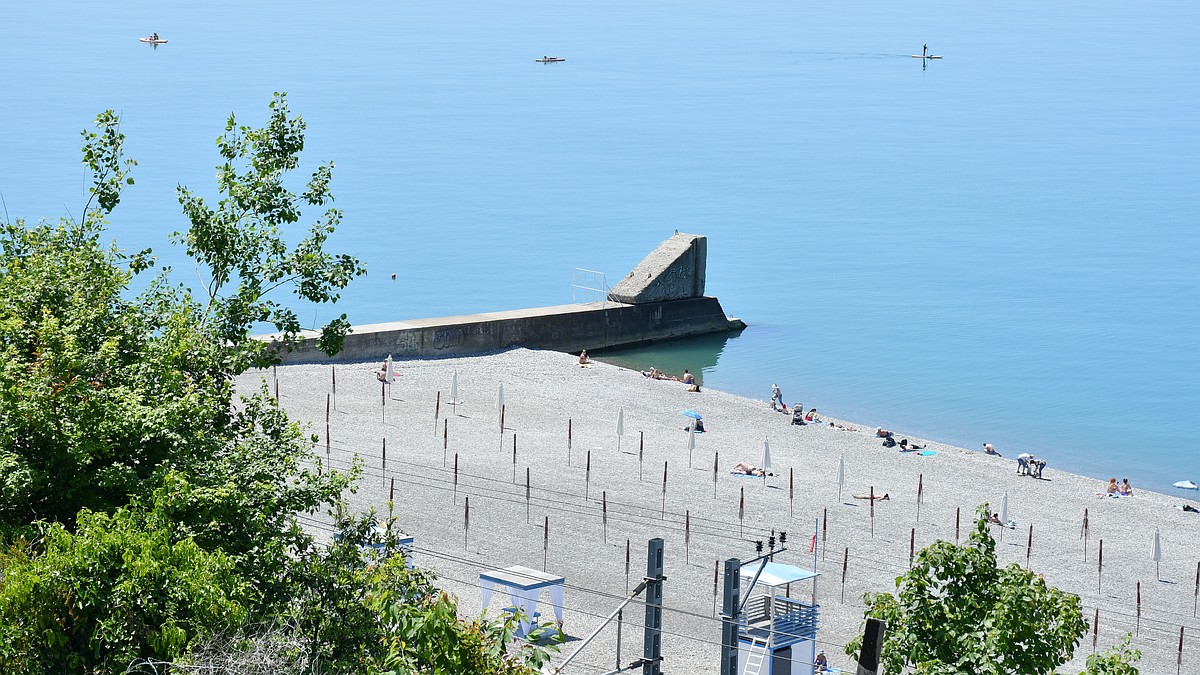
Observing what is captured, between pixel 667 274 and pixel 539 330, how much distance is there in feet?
24.1

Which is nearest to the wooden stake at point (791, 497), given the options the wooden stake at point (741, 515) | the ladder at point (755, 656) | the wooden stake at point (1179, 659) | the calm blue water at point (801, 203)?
the wooden stake at point (741, 515)

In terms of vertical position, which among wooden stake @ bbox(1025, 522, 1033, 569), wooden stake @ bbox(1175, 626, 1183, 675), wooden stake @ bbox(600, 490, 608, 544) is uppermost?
wooden stake @ bbox(600, 490, 608, 544)

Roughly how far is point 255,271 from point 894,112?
13617 centimetres

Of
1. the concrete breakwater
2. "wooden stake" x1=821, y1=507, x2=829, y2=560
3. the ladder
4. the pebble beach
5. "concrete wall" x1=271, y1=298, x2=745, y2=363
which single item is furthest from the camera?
the concrete breakwater

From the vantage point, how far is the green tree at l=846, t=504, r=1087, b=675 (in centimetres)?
1348

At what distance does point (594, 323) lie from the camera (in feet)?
198

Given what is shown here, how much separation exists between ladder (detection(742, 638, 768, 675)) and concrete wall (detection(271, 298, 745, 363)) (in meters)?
26.4

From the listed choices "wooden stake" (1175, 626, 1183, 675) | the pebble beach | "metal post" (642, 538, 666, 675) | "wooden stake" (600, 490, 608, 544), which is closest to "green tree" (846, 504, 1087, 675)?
"metal post" (642, 538, 666, 675)

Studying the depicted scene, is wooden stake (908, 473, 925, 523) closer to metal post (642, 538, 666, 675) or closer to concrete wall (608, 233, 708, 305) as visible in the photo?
metal post (642, 538, 666, 675)

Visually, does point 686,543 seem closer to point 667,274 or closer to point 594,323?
point 594,323

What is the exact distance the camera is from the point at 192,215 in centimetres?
1866

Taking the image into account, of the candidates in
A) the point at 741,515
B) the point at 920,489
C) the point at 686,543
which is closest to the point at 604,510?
the point at 686,543

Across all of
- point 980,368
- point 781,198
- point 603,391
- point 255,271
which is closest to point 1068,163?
point 781,198

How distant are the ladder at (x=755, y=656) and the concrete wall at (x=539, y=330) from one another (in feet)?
86.5
